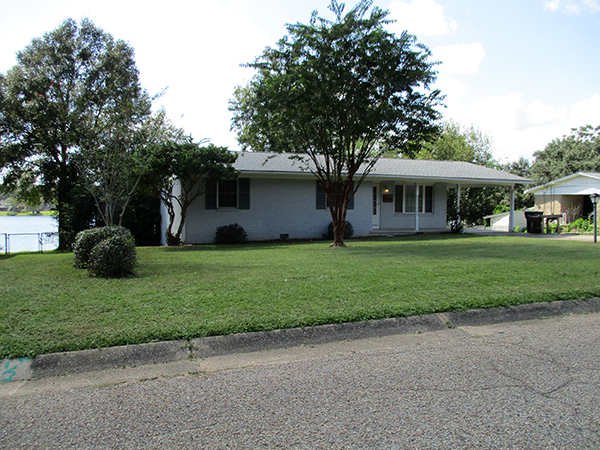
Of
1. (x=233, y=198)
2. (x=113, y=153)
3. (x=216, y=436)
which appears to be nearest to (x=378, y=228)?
(x=233, y=198)

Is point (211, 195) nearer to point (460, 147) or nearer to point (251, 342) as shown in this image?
point (251, 342)

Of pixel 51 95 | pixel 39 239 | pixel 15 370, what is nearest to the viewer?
pixel 15 370

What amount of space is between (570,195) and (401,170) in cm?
1575

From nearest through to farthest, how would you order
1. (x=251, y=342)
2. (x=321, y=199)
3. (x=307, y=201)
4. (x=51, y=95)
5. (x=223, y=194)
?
(x=251, y=342) → (x=223, y=194) → (x=307, y=201) → (x=321, y=199) → (x=51, y=95)

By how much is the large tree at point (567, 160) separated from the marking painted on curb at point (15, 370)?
46.4 metres

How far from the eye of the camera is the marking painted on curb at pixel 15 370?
11.5ft

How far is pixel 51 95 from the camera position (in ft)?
80.0

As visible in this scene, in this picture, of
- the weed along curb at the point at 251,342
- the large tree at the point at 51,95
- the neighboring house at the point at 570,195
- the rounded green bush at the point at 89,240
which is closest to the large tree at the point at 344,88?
the rounded green bush at the point at 89,240

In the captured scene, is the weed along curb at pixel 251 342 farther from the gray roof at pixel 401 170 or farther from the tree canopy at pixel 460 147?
the tree canopy at pixel 460 147

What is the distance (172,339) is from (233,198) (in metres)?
13.2

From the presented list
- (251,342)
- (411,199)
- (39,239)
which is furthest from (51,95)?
(251,342)

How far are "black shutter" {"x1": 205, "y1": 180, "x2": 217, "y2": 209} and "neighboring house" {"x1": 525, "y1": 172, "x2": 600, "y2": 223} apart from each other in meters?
22.4

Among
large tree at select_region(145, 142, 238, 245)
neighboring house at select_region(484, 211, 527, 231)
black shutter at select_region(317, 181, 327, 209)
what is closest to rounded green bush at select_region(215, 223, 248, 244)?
large tree at select_region(145, 142, 238, 245)

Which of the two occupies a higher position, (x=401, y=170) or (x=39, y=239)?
(x=401, y=170)
